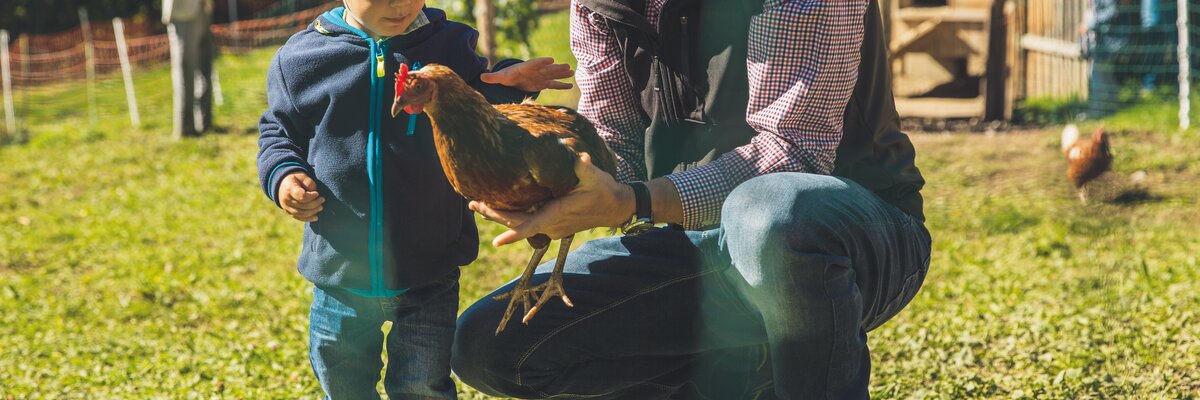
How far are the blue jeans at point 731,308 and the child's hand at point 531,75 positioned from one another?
1.41 ft

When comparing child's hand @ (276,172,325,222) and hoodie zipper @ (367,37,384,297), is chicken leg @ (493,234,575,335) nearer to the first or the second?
hoodie zipper @ (367,37,384,297)

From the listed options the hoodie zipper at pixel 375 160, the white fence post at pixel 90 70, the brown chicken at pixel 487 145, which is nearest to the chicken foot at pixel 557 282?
the brown chicken at pixel 487 145

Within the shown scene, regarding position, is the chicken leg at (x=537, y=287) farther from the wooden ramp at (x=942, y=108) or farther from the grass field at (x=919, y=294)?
the wooden ramp at (x=942, y=108)

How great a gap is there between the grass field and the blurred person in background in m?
1.41

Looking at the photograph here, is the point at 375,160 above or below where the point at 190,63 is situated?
above

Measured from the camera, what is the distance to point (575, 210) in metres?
2.33

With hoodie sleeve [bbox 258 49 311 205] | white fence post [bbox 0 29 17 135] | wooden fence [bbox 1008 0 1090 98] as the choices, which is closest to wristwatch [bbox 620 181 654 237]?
hoodie sleeve [bbox 258 49 311 205]

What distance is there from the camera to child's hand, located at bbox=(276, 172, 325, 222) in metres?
2.54

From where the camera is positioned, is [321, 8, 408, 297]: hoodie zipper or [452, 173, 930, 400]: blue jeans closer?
[452, 173, 930, 400]: blue jeans

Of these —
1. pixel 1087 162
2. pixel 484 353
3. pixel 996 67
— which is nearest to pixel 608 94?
pixel 484 353

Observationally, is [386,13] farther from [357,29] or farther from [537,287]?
[537,287]

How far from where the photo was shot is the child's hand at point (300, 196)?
2.54 meters

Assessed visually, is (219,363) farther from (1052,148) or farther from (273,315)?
(1052,148)

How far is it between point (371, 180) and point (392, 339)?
1.33 feet
